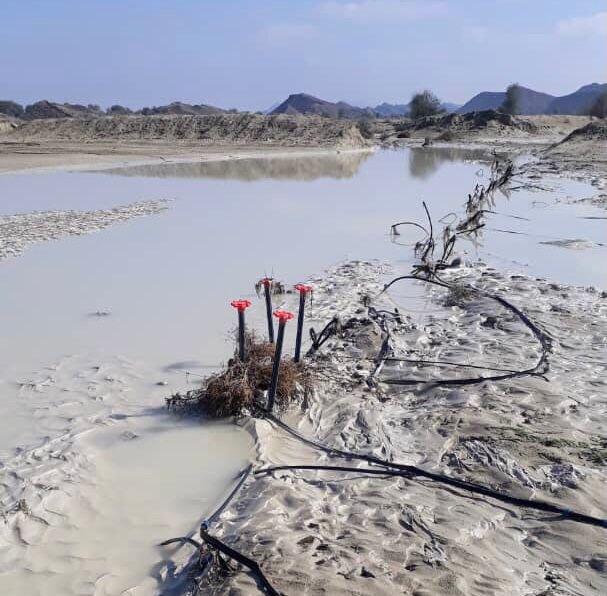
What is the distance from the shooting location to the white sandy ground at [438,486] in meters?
2.82

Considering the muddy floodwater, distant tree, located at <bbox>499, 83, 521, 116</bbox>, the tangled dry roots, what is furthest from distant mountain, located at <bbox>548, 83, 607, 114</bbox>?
the tangled dry roots

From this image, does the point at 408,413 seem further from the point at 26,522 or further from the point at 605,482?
Result: the point at 26,522

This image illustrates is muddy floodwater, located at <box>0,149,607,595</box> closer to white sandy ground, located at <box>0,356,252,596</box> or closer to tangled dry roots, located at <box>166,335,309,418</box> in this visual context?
white sandy ground, located at <box>0,356,252,596</box>

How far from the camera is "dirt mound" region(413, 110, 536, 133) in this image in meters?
56.5

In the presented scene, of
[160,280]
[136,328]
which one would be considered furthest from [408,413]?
[160,280]

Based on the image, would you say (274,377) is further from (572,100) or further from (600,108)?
(572,100)

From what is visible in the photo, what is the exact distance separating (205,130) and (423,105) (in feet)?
117

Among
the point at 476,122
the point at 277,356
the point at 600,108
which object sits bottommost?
the point at 277,356

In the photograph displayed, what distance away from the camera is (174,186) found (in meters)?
19.6

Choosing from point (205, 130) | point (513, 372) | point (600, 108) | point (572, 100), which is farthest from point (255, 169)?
point (572, 100)

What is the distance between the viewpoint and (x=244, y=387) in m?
4.66

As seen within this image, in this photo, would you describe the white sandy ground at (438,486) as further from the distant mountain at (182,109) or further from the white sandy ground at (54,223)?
the distant mountain at (182,109)

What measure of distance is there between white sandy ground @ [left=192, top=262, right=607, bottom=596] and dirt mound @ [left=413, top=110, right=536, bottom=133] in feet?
181

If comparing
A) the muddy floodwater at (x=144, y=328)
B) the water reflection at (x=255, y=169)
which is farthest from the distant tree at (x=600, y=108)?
the muddy floodwater at (x=144, y=328)
